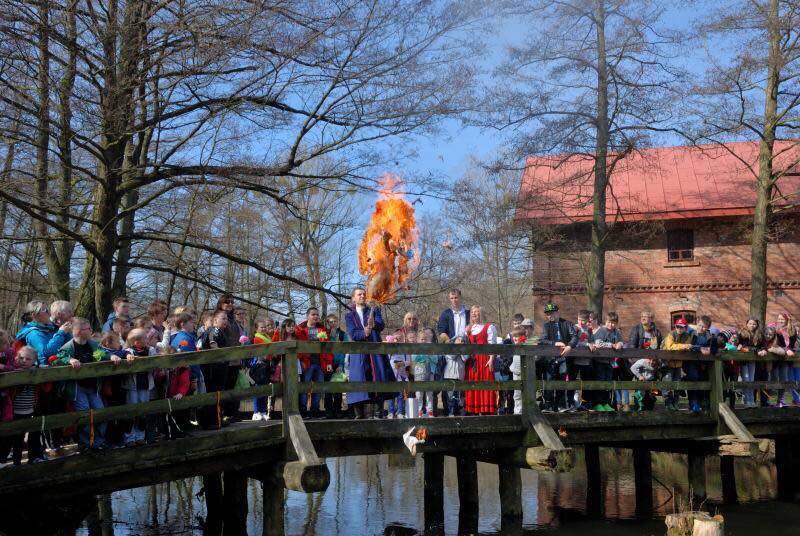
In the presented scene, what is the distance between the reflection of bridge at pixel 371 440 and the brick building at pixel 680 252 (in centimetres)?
1463

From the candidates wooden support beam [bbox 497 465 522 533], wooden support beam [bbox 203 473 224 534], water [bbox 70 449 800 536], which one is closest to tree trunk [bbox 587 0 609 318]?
water [bbox 70 449 800 536]

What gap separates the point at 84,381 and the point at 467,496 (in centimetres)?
649

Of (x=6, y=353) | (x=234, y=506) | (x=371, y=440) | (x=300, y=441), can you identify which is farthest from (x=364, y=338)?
(x=6, y=353)

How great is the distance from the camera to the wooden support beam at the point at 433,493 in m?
12.8

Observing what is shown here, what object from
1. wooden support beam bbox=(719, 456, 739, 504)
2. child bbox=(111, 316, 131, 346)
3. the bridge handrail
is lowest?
wooden support beam bbox=(719, 456, 739, 504)

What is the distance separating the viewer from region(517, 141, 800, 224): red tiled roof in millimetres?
24484

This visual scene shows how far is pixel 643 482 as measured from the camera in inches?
572

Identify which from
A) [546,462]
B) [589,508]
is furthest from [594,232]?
[546,462]

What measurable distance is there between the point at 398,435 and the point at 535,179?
16.0 metres

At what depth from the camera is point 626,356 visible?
11.5 m

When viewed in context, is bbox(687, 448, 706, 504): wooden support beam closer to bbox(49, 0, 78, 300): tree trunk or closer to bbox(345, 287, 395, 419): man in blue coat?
bbox(345, 287, 395, 419): man in blue coat

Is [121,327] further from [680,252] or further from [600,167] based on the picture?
[680,252]

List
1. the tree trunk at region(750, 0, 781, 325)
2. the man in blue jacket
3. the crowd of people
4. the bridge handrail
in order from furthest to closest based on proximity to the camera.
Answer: the tree trunk at region(750, 0, 781, 325)
the man in blue jacket
the crowd of people
the bridge handrail

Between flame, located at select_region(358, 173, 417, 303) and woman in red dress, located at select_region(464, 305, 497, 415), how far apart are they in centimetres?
184
